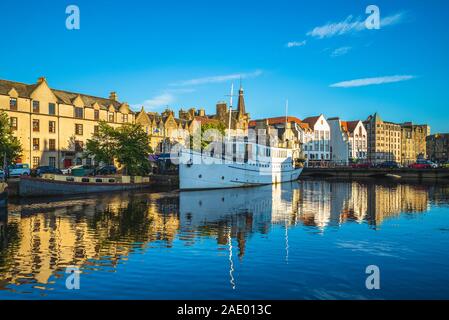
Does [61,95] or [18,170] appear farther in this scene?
[61,95]

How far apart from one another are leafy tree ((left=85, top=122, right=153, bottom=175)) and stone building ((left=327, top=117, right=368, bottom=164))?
95.0m

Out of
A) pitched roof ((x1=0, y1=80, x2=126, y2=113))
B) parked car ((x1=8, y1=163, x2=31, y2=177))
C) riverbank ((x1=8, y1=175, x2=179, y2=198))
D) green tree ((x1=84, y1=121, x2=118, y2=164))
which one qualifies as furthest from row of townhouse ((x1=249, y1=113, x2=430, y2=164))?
parked car ((x1=8, y1=163, x2=31, y2=177))

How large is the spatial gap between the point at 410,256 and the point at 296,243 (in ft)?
18.5

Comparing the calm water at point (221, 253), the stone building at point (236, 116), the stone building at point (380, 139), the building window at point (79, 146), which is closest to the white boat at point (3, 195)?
the calm water at point (221, 253)

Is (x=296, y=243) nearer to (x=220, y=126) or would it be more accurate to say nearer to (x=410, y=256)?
(x=410, y=256)

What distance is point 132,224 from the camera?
26766 millimetres

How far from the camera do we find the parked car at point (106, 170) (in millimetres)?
65938

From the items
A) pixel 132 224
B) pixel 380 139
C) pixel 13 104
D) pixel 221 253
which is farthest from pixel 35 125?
pixel 380 139

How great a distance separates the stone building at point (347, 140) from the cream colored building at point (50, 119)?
317ft

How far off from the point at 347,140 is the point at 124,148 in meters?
112

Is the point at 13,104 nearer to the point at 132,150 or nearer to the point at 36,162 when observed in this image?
the point at 36,162

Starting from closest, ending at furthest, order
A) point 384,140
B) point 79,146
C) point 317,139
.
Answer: point 79,146, point 317,139, point 384,140

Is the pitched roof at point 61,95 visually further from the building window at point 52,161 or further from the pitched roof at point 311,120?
the pitched roof at point 311,120
